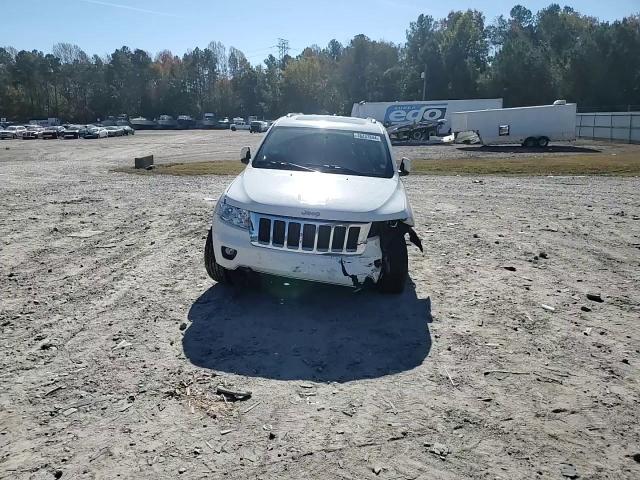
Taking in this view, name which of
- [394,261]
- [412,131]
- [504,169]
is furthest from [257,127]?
[394,261]

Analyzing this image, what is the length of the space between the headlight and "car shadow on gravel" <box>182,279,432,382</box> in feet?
2.67

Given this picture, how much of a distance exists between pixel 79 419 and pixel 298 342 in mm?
1795

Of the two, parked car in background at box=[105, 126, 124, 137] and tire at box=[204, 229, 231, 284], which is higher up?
parked car in background at box=[105, 126, 124, 137]

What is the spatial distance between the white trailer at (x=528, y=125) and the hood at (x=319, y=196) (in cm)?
3313

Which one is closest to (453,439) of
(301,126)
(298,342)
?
(298,342)

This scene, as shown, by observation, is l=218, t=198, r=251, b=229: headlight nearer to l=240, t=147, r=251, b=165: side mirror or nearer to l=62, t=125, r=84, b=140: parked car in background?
l=240, t=147, r=251, b=165: side mirror

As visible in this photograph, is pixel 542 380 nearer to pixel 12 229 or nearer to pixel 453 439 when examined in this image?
pixel 453 439

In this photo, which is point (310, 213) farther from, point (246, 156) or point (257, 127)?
point (257, 127)

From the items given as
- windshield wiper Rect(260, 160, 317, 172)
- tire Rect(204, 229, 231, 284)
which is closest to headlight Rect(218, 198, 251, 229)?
tire Rect(204, 229, 231, 284)

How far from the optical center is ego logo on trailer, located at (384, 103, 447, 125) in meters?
47.8

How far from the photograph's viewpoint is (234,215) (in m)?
5.31

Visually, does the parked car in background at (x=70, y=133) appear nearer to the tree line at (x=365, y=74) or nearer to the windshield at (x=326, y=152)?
the tree line at (x=365, y=74)

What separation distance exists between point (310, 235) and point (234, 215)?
824mm

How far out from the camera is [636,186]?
1555 cm
